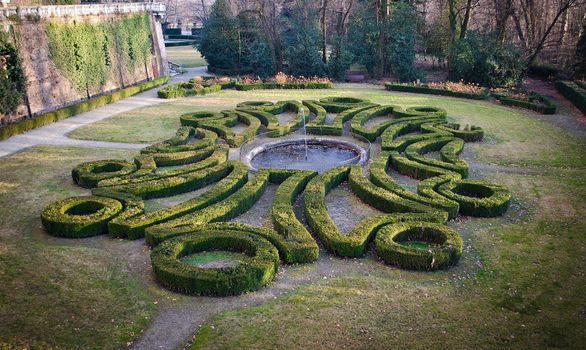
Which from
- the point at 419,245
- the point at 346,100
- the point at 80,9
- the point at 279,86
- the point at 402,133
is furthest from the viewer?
the point at 279,86

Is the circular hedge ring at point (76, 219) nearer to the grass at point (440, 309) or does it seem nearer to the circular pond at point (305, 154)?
the grass at point (440, 309)

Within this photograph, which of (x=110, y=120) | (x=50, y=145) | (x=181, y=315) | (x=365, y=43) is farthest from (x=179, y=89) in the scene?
(x=181, y=315)

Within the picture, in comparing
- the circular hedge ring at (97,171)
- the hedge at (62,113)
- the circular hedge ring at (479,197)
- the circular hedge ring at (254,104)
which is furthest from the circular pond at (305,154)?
the hedge at (62,113)

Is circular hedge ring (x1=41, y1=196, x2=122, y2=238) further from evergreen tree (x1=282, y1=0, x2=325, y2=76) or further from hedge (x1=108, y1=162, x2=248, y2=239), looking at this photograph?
evergreen tree (x1=282, y1=0, x2=325, y2=76)

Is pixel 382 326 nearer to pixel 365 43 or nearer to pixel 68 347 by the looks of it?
pixel 68 347

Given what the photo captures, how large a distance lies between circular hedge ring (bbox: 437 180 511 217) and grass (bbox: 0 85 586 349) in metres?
0.40

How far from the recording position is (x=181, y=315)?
37.1 feet

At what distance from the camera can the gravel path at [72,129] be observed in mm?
→ 25000

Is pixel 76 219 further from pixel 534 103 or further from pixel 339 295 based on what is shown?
pixel 534 103

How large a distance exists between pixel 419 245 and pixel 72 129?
Result: 22.0 m

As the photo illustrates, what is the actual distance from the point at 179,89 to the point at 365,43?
62.7 ft

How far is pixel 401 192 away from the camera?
17.2 m

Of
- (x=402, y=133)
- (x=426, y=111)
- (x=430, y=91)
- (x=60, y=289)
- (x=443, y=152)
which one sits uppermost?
(x=430, y=91)

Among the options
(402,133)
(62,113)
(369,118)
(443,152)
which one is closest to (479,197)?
(443,152)
